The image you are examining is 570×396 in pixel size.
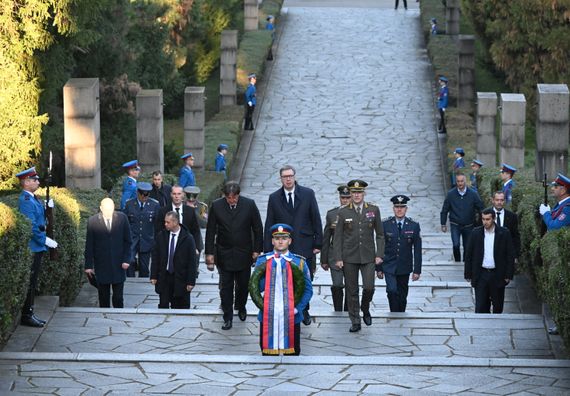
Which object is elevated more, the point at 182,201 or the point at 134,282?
the point at 182,201

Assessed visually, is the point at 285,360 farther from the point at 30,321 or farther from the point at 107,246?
the point at 107,246

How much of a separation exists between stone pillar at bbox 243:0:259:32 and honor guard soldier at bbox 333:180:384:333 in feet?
98.7

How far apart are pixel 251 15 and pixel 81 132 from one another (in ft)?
78.7

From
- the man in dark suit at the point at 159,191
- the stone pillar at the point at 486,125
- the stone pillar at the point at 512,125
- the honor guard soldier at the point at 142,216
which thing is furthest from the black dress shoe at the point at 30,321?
the stone pillar at the point at 486,125

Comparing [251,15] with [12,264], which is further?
[251,15]

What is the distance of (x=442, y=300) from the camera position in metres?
16.0

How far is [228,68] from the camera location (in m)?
34.8

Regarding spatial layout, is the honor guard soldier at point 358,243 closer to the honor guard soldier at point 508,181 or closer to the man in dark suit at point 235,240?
the man in dark suit at point 235,240

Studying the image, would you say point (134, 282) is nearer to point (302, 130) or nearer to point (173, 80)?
point (302, 130)

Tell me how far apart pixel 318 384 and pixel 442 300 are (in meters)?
5.30

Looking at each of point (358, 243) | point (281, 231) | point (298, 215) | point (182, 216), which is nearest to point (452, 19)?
point (182, 216)

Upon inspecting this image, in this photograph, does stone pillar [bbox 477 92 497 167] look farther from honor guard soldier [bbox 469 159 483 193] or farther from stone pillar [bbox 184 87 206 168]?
stone pillar [bbox 184 87 206 168]

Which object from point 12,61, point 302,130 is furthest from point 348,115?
point 12,61

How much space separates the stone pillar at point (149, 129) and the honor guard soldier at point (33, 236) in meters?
10.1
